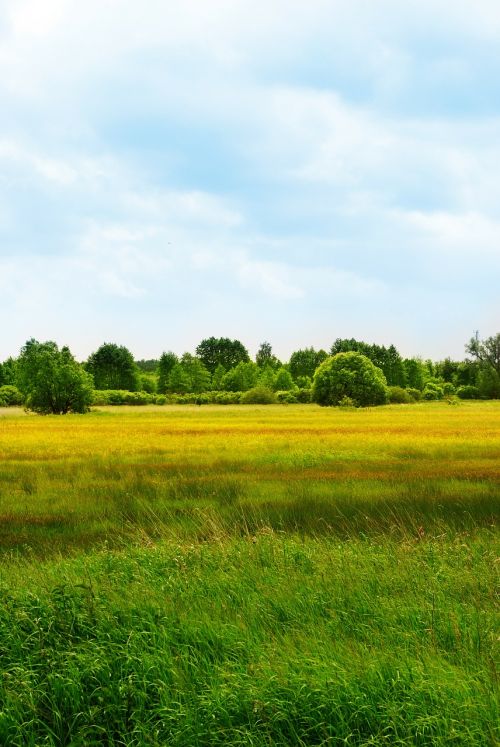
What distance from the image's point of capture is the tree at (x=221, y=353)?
5477 inches

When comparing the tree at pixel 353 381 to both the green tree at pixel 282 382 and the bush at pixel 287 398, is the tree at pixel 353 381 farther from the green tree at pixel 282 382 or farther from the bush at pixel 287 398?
the green tree at pixel 282 382

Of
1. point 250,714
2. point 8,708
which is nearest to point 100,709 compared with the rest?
point 8,708

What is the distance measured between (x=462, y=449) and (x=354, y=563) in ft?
63.3

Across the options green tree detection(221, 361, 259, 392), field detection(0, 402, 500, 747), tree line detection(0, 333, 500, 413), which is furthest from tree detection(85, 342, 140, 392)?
field detection(0, 402, 500, 747)

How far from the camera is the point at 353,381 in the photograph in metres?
79.9

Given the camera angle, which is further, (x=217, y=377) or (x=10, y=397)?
(x=217, y=377)

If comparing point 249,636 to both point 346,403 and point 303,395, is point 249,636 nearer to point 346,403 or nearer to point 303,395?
point 346,403

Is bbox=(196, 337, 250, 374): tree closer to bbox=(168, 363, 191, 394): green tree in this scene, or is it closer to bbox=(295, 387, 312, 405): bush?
bbox=(168, 363, 191, 394): green tree

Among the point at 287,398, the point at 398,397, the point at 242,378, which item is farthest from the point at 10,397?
the point at 398,397

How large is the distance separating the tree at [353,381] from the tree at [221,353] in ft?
189

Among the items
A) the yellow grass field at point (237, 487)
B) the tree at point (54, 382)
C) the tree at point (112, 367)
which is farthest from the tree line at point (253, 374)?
the yellow grass field at point (237, 487)

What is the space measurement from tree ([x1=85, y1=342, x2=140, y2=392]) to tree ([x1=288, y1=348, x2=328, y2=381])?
115 ft

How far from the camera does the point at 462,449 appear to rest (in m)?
25.6

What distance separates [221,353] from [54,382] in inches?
2972
